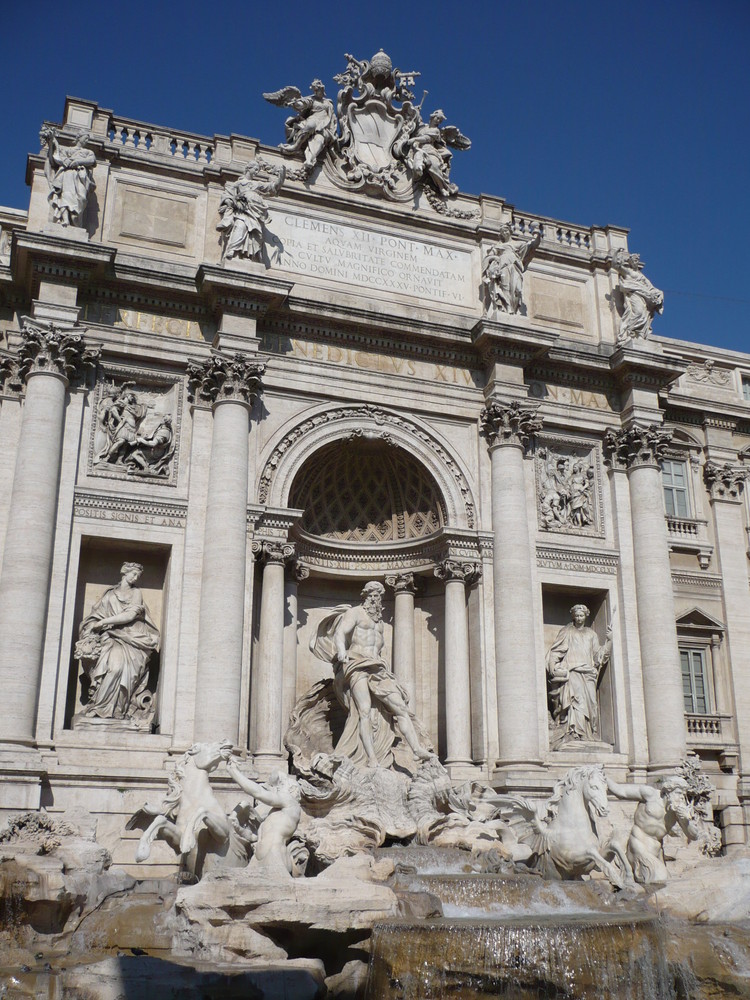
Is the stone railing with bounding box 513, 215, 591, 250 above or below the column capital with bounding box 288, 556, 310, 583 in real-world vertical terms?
above

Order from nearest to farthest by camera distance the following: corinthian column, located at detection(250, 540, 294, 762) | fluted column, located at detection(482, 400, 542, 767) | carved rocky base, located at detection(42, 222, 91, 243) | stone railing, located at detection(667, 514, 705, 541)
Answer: corinthian column, located at detection(250, 540, 294, 762) → carved rocky base, located at detection(42, 222, 91, 243) → fluted column, located at detection(482, 400, 542, 767) → stone railing, located at detection(667, 514, 705, 541)

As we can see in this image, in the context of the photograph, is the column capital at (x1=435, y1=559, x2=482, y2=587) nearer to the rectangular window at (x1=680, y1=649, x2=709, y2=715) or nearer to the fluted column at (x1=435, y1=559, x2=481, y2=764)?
the fluted column at (x1=435, y1=559, x2=481, y2=764)

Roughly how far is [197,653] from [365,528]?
18.1 feet

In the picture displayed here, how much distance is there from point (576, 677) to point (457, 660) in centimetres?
264

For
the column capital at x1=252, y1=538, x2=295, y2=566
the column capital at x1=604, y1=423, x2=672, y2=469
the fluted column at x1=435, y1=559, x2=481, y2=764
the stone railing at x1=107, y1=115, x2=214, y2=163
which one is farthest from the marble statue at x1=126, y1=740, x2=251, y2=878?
the stone railing at x1=107, y1=115, x2=214, y2=163

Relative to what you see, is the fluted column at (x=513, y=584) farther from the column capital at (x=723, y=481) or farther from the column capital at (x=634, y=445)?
the column capital at (x=723, y=481)

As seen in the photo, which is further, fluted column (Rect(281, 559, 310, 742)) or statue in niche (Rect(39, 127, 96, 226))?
fluted column (Rect(281, 559, 310, 742))

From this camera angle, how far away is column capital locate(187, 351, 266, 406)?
19859 millimetres

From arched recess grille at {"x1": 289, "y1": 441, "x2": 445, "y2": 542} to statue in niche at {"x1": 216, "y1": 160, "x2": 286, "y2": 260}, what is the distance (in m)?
4.42

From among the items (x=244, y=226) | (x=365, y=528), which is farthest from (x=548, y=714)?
(x=244, y=226)

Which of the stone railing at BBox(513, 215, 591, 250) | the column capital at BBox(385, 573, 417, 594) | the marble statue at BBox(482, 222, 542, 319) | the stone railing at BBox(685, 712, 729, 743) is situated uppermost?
the stone railing at BBox(513, 215, 591, 250)

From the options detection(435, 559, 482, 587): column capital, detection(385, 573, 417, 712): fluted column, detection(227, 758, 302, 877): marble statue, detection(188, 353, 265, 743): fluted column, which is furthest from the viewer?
detection(385, 573, 417, 712): fluted column

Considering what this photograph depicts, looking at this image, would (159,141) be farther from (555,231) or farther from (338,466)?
(555,231)

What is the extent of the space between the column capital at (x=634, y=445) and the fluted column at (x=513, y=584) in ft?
6.92
